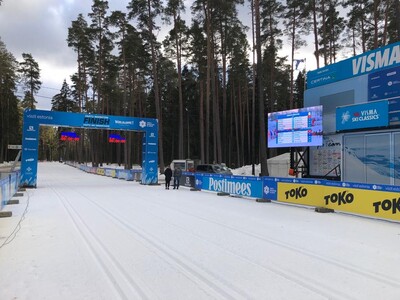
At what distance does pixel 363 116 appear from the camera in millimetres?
17672

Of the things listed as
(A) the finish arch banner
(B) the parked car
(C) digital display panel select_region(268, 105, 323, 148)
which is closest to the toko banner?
(C) digital display panel select_region(268, 105, 323, 148)

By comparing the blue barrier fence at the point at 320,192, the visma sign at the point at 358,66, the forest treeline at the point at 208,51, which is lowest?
the blue barrier fence at the point at 320,192

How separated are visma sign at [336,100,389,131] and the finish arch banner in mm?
13982

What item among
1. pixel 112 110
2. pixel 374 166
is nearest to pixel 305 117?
pixel 374 166

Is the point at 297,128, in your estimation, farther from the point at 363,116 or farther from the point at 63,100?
the point at 63,100

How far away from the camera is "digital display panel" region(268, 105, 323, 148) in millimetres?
19562

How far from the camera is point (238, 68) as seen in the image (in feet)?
151

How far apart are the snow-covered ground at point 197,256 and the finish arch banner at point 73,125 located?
1254cm

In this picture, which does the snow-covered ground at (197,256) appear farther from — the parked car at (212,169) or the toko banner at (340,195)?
the parked car at (212,169)

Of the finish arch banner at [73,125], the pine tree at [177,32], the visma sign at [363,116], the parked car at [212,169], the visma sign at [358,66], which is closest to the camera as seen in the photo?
the visma sign at [363,116]

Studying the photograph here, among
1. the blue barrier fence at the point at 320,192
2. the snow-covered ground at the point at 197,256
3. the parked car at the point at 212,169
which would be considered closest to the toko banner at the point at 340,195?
the blue barrier fence at the point at 320,192

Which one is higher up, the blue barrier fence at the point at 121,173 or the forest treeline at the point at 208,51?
the forest treeline at the point at 208,51

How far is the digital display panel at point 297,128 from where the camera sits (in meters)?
19.6

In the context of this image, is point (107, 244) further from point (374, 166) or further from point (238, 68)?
point (238, 68)
